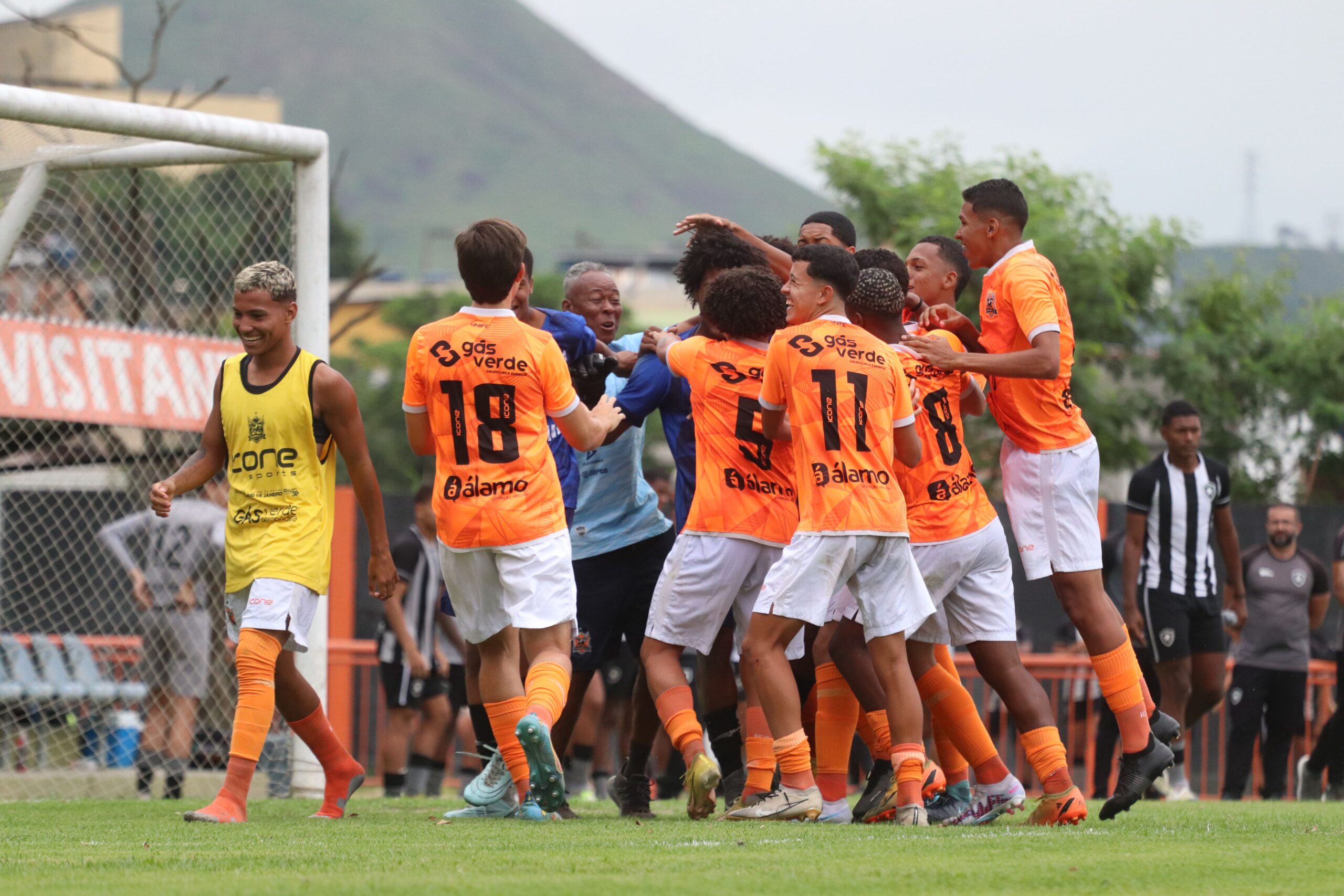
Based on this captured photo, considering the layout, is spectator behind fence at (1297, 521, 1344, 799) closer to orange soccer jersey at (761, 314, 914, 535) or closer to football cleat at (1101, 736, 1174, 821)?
football cleat at (1101, 736, 1174, 821)

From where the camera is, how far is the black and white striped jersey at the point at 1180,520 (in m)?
10.4

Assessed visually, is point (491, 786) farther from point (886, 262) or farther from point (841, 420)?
point (886, 262)

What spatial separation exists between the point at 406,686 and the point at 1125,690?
6185mm

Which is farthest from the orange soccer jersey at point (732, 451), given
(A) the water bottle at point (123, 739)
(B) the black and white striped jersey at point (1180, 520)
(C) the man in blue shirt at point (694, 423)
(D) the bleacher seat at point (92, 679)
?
(A) the water bottle at point (123, 739)

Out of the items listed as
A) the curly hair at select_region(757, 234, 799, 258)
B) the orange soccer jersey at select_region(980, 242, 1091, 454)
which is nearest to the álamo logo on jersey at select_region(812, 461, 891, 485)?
the orange soccer jersey at select_region(980, 242, 1091, 454)

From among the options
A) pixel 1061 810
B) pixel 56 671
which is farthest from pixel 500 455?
pixel 56 671

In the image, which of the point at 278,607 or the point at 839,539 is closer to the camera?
the point at 839,539

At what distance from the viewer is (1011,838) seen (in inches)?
213

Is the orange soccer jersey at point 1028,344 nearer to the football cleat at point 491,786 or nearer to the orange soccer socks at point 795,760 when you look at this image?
the orange soccer socks at point 795,760

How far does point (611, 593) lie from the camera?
7254 millimetres

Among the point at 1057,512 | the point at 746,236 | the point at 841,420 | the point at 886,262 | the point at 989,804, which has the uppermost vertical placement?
the point at 746,236

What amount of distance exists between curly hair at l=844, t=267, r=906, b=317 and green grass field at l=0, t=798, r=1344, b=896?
6.61 ft

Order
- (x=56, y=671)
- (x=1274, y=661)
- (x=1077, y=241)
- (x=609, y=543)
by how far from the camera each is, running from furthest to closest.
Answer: (x=1077, y=241), (x=56, y=671), (x=1274, y=661), (x=609, y=543)

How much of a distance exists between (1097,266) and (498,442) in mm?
25217
